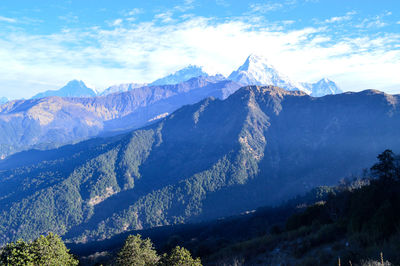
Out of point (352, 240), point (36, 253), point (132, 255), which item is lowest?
point (132, 255)

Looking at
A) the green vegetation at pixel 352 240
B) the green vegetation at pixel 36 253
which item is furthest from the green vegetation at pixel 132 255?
the green vegetation at pixel 352 240

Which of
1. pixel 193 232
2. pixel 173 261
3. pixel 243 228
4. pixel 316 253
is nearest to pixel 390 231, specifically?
pixel 316 253

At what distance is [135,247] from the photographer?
30906 mm

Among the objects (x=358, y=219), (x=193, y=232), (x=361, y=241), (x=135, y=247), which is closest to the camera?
(x=361, y=241)

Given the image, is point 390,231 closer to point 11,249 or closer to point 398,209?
point 398,209

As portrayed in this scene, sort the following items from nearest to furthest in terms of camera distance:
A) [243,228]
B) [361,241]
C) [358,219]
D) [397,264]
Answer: [397,264] < [361,241] < [358,219] < [243,228]

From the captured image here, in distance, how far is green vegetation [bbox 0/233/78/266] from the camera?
24469 millimetres

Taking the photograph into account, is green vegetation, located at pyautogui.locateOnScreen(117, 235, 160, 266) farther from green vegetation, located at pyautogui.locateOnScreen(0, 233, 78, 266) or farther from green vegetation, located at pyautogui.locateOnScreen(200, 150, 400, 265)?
green vegetation, located at pyautogui.locateOnScreen(200, 150, 400, 265)

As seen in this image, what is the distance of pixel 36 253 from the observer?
25828 millimetres

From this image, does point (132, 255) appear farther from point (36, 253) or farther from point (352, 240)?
point (352, 240)

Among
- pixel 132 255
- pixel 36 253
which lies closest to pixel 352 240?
pixel 132 255

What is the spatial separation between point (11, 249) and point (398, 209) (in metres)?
39.1

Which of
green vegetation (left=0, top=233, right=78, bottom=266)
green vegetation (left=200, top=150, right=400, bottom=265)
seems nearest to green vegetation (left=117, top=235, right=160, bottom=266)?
green vegetation (left=0, top=233, right=78, bottom=266)

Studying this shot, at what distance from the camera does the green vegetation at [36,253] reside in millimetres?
24469
